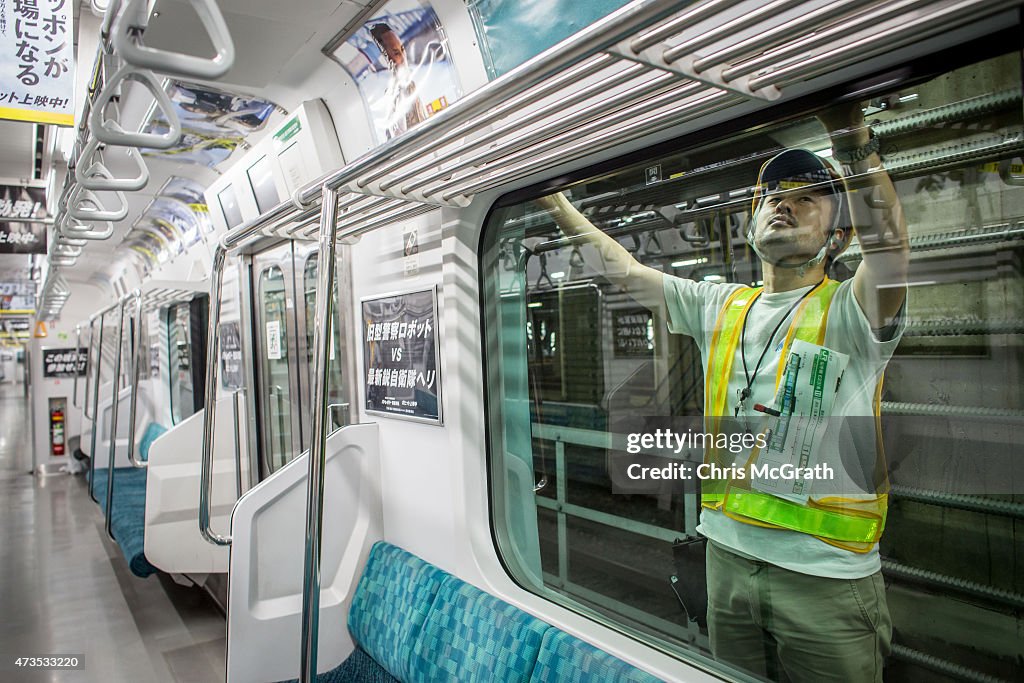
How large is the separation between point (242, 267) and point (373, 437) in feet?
6.84

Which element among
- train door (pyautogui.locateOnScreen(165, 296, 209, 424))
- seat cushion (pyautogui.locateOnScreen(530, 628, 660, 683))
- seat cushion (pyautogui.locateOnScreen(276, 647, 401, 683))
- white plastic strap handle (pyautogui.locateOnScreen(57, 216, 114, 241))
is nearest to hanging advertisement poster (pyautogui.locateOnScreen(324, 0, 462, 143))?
seat cushion (pyautogui.locateOnScreen(530, 628, 660, 683))

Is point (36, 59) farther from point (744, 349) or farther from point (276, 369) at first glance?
point (744, 349)

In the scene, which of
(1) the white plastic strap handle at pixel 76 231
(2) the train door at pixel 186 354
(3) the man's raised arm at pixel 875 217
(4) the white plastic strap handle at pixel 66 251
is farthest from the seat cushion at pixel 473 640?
(2) the train door at pixel 186 354

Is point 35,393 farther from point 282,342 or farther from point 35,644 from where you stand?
point 282,342

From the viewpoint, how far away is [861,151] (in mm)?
1586

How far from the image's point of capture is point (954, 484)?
1718 millimetres

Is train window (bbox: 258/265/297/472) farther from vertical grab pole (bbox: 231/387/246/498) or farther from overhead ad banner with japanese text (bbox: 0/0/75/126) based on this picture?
overhead ad banner with japanese text (bbox: 0/0/75/126)

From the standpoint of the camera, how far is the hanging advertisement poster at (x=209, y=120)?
12.4ft

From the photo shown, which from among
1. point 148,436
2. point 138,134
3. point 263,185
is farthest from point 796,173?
Answer: point 148,436

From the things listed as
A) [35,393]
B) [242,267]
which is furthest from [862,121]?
[35,393]

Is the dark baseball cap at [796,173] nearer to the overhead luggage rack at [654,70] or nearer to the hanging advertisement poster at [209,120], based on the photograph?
the overhead luggage rack at [654,70]

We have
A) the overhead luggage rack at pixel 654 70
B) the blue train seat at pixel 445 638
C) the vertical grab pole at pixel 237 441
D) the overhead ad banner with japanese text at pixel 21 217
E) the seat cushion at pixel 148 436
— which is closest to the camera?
the overhead luggage rack at pixel 654 70

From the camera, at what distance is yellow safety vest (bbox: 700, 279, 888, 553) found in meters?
1.68

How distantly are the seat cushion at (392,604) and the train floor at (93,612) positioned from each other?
1473mm
